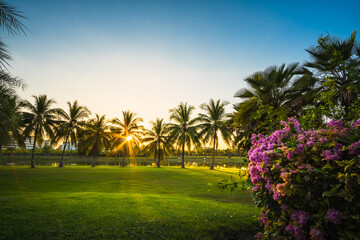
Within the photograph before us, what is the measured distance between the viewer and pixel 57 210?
17.1 ft

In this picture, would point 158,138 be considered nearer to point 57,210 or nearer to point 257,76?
point 257,76

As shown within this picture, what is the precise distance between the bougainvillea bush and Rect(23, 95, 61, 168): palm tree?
110ft

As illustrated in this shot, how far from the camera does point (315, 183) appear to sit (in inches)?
90.2

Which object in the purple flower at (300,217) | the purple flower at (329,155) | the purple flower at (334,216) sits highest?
the purple flower at (329,155)

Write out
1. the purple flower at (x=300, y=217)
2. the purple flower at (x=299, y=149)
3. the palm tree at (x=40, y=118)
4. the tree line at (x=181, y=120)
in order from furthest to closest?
1. the palm tree at (x=40, y=118)
2. the tree line at (x=181, y=120)
3. the purple flower at (x=299, y=149)
4. the purple flower at (x=300, y=217)

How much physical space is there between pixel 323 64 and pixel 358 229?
44.3ft

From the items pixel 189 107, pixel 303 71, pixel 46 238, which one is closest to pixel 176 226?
pixel 46 238

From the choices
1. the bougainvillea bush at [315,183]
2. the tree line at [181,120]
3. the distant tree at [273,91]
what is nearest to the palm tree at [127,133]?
the tree line at [181,120]

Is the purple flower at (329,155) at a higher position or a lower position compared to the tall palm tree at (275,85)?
lower

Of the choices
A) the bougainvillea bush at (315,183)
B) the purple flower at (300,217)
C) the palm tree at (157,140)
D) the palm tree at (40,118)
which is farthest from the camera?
the palm tree at (157,140)

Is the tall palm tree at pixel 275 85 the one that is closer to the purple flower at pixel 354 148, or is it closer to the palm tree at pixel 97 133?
the purple flower at pixel 354 148

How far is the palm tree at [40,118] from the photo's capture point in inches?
1126

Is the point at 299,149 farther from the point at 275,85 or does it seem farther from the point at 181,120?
the point at 181,120

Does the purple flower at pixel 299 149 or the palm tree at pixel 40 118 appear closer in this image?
the purple flower at pixel 299 149
